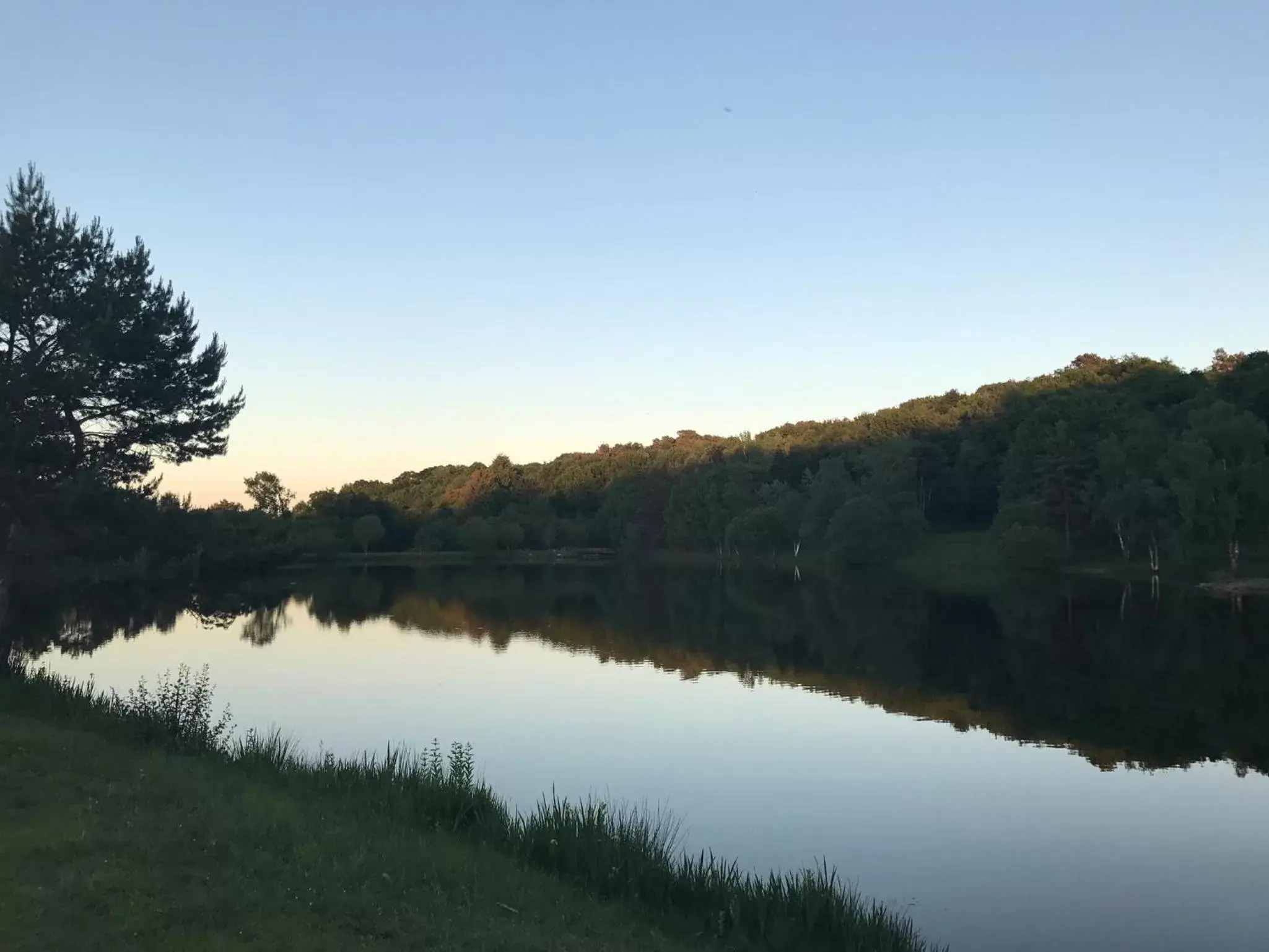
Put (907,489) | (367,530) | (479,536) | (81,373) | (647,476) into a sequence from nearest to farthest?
(81,373) < (907,489) < (367,530) < (479,536) < (647,476)

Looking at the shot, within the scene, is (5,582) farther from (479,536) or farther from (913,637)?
(479,536)

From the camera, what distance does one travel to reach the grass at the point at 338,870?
20.2 feet

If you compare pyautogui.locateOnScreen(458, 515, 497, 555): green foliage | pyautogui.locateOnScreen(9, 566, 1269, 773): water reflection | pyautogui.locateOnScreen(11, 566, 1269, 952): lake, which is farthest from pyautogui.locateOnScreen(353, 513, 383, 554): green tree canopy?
pyautogui.locateOnScreen(11, 566, 1269, 952): lake

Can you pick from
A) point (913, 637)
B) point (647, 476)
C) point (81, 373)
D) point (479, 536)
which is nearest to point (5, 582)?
point (81, 373)

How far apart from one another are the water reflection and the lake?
0.16 metres

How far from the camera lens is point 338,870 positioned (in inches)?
282

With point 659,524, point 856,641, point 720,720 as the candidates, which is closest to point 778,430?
point 659,524

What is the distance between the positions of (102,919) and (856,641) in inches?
1127

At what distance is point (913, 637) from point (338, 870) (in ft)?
92.5

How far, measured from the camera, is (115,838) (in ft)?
23.7

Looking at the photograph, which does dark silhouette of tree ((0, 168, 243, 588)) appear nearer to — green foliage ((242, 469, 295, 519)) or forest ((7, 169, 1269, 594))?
forest ((7, 169, 1269, 594))

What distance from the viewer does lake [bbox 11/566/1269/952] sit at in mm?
11125

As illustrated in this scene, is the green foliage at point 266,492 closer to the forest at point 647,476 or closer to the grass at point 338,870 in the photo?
the forest at point 647,476

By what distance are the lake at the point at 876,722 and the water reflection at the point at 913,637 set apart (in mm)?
157
